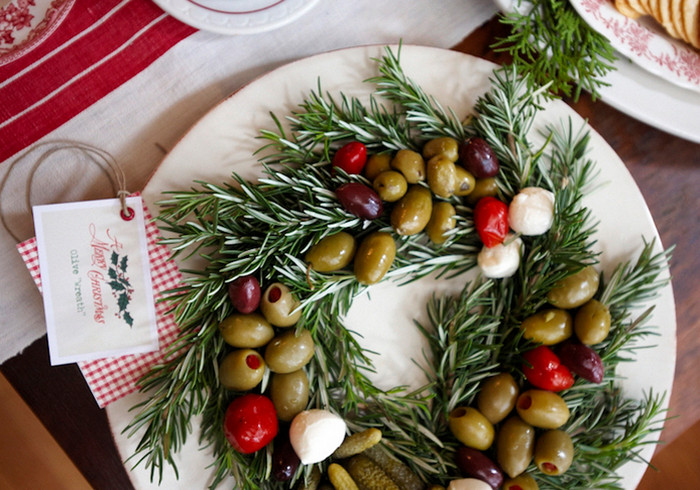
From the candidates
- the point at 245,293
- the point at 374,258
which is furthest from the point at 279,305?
the point at 374,258

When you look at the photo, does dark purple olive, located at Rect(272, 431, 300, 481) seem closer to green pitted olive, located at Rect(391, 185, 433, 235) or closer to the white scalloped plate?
green pitted olive, located at Rect(391, 185, 433, 235)

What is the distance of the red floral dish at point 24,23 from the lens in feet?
2.92

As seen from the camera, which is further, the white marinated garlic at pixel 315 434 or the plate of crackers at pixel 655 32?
the plate of crackers at pixel 655 32

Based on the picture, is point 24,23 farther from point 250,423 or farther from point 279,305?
point 250,423

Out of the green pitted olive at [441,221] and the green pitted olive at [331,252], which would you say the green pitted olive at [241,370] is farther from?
the green pitted olive at [441,221]

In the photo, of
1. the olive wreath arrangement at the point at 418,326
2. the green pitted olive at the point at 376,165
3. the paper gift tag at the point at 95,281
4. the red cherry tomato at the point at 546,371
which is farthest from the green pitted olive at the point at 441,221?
the paper gift tag at the point at 95,281

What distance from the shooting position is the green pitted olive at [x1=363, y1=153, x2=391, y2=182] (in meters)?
0.90

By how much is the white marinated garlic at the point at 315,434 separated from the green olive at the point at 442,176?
391mm

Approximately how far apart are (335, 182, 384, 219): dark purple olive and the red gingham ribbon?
314 millimetres

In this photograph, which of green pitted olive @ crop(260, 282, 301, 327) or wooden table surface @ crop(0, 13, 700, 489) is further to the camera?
wooden table surface @ crop(0, 13, 700, 489)

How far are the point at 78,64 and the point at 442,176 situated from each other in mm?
655

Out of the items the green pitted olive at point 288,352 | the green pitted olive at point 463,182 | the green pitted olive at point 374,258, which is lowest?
the green pitted olive at point 288,352

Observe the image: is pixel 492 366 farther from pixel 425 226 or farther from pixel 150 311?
pixel 150 311

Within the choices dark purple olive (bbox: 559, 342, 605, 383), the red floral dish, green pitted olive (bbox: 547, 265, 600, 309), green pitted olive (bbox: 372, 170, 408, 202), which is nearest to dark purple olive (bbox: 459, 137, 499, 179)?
green pitted olive (bbox: 372, 170, 408, 202)
